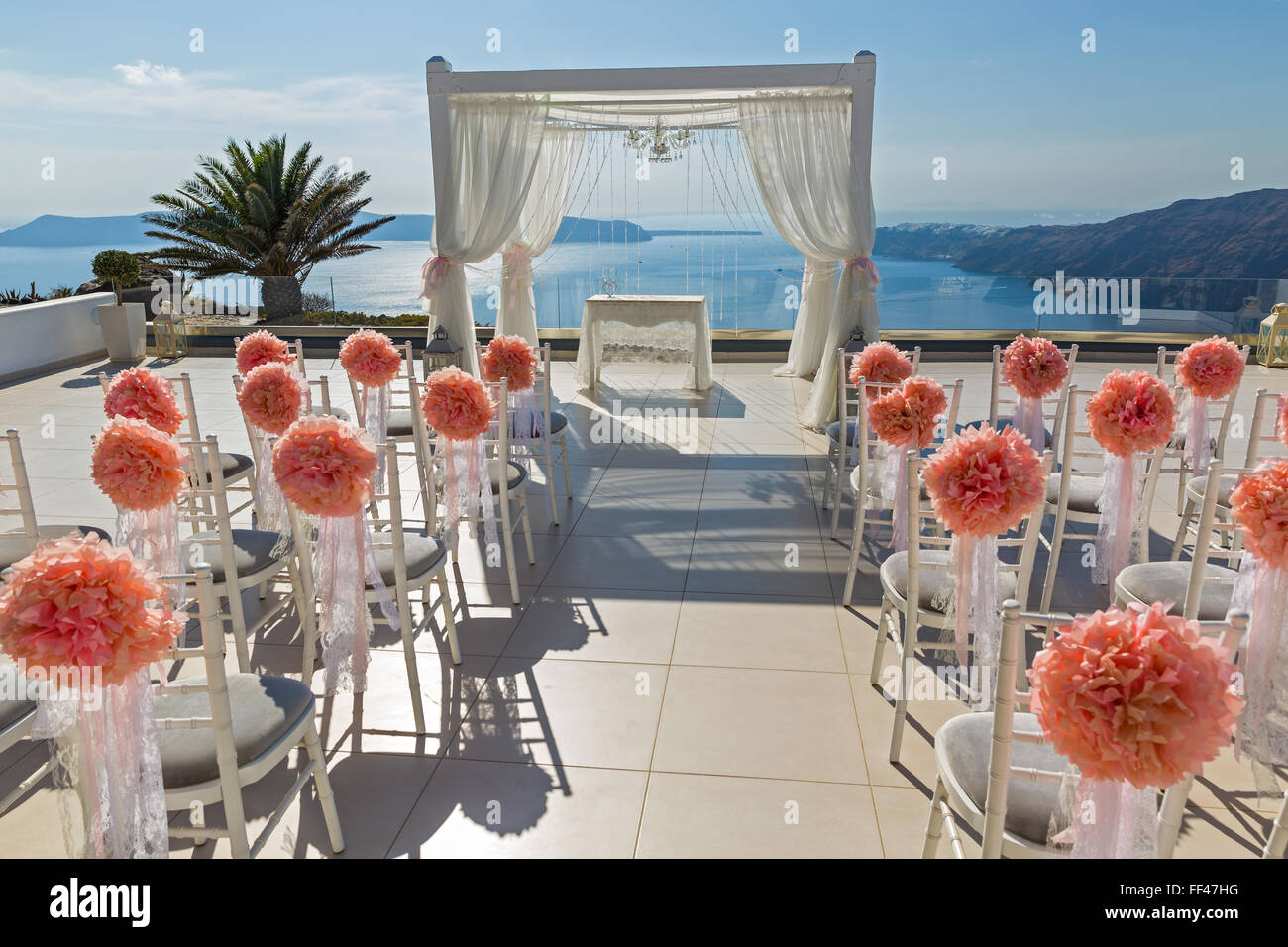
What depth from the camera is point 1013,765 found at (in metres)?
1.78

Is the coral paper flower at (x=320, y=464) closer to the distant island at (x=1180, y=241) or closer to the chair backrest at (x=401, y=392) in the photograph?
the chair backrest at (x=401, y=392)

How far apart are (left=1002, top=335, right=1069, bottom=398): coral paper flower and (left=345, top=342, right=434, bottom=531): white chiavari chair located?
2.94 meters

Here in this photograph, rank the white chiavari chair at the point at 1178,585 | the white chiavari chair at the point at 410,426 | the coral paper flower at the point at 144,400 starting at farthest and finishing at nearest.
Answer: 1. the white chiavari chair at the point at 410,426
2. the coral paper flower at the point at 144,400
3. the white chiavari chair at the point at 1178,585

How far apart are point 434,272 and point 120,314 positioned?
169 inches

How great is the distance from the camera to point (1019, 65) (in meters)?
19.3

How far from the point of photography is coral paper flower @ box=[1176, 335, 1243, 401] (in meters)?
3.85

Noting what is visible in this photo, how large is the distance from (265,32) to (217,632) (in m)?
13.4

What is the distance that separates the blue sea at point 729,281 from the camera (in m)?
8.01

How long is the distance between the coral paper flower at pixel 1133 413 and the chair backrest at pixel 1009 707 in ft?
6.50

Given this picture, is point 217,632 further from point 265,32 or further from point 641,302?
point 265,32

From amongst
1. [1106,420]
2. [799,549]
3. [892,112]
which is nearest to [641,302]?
[892,112]

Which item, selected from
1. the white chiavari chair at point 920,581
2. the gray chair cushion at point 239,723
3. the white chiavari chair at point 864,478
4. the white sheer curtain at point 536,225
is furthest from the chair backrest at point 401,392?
the white chiavari chair at point 920,581

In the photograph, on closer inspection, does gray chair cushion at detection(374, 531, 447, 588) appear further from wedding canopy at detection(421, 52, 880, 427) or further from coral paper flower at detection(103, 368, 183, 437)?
wedding canopy at detection(421, 52, 880, 427)

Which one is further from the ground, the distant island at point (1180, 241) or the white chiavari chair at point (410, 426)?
the distant island at point (1180, 241)
